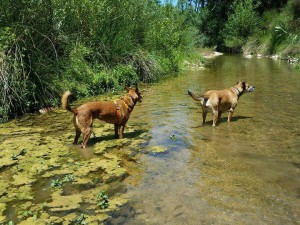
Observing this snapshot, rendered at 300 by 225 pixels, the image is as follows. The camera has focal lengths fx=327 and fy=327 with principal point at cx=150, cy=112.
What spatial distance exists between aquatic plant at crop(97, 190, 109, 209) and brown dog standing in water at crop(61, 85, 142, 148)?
2.34 m

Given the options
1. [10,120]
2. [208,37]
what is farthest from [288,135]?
[208,37]

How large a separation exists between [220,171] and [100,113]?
2980mm

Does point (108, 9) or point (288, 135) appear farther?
point (108, 9)

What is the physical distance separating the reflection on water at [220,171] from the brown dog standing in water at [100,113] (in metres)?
0.93

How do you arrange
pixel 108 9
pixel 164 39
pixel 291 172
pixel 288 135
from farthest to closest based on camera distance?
pixel 164 39
pixel 108 9
pixel 288 135
pixel 291 172

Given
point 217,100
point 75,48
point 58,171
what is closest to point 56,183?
point 58,171

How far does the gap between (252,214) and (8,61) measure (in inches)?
325

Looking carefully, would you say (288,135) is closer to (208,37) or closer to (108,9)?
(108,9)

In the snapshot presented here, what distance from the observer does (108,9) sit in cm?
1503

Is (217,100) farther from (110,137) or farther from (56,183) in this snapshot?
(56,183)

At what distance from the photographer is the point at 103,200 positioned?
15.2ft

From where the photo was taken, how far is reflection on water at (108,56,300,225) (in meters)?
4.29

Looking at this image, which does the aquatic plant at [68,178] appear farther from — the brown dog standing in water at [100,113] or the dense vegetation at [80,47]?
the dense vegetation at [80,47]

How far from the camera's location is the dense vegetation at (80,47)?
10008 millimetres
